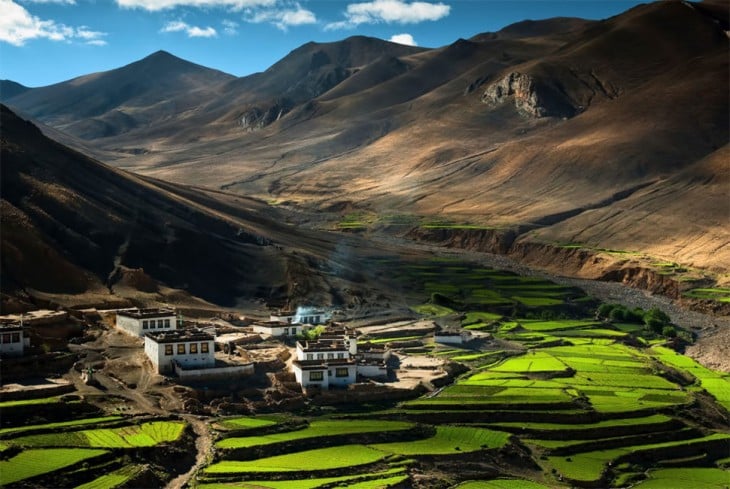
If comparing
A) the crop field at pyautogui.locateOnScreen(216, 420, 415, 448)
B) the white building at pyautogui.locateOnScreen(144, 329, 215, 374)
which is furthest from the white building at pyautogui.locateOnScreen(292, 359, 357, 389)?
the white building at pyautogui.locateOnScreen(144, 329, 215, 374)

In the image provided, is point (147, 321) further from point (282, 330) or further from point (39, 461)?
point (39, 461)

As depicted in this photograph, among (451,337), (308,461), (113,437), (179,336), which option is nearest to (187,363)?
(179,336)

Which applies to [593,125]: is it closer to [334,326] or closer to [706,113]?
[706,113]

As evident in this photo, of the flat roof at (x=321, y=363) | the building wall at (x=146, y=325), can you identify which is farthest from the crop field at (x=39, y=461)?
the building wall at (x=146, y=325)

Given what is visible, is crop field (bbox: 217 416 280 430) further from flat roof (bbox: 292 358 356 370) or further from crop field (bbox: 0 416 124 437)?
flat roof (bbox: 292 358 356 370)

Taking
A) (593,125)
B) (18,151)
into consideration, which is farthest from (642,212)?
(18,151)

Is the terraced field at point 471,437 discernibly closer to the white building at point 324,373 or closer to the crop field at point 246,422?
the crop field at point 246,422
